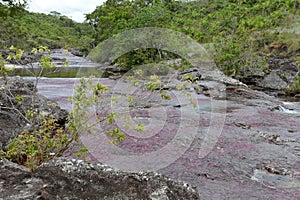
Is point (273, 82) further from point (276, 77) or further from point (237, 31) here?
point (237, 31)

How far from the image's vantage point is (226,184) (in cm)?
625

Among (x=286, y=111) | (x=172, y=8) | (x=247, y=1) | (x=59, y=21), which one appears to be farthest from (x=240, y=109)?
(x=59, y=21)

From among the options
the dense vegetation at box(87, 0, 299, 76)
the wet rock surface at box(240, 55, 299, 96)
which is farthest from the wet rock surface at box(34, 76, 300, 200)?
the dense vegetation at box(87, 0, 299, 76)

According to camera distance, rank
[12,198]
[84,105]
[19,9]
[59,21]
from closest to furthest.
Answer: [12,198] → [84,105] → [19,9] → [59,21]

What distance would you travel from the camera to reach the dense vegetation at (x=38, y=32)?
165ft

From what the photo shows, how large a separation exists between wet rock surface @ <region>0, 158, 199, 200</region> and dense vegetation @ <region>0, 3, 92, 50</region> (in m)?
17.0

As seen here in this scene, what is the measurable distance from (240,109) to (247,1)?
1902 inches

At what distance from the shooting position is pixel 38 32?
84938 millimetres

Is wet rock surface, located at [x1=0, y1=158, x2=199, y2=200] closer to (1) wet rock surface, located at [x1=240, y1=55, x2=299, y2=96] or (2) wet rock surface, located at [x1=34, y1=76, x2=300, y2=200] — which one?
(2) wet rock surface, located at [x1=34, y1=76, x2=300, y2=200]

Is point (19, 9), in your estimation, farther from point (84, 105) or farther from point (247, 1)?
point (247, 1)

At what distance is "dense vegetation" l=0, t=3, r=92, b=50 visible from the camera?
50.2m

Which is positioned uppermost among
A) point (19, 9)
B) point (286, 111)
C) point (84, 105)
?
point (19, 9)

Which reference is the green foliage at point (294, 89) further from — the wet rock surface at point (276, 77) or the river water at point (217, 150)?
the river water at point (217, 150)

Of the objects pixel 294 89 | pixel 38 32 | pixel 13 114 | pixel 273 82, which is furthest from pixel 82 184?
pixel 38 32
